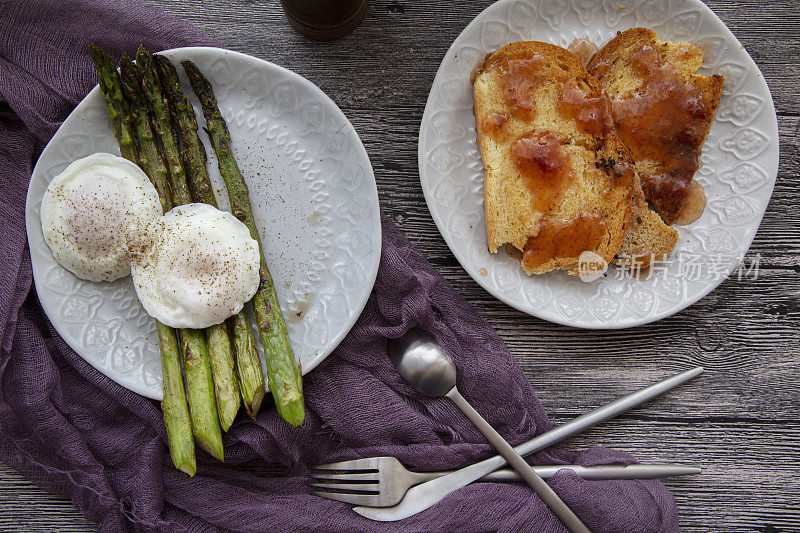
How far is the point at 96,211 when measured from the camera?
3051 mm

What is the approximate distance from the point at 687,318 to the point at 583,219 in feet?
3.68

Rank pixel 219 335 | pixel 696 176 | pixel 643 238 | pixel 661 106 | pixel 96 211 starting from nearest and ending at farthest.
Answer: pixel 96 211, pixel 219 335, pixel 661 106, pixel 643 238, pixel 696 176

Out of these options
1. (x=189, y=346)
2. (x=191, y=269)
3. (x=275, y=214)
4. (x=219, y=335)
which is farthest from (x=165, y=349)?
(x=275, y=214)

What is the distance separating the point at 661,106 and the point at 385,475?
8.86ft

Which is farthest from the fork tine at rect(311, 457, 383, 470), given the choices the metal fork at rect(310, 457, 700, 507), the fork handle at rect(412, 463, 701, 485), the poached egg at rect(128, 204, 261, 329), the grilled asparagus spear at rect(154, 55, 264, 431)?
the poached egg at rect(128, 204, 261, 329)

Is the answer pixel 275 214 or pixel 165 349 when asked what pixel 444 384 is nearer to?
pixel 275 214

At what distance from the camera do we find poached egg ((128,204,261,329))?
3.06 m

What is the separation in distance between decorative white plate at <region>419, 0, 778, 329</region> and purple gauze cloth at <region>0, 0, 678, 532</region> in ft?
1.43

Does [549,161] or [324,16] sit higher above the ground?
[324,16]

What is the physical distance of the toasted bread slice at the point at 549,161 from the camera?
10.6 feet

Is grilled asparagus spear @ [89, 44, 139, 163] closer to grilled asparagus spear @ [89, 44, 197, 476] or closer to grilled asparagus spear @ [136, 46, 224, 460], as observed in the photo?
grilled asparagus spear @ [89, 44, 197, 476]

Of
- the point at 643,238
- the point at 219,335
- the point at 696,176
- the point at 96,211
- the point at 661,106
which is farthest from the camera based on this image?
the point at 696,176

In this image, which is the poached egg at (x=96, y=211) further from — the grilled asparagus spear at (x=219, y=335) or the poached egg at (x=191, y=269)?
the grilled asparagus spear at (x=219, y=335)

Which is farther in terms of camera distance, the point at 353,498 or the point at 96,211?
the point at 353,498
